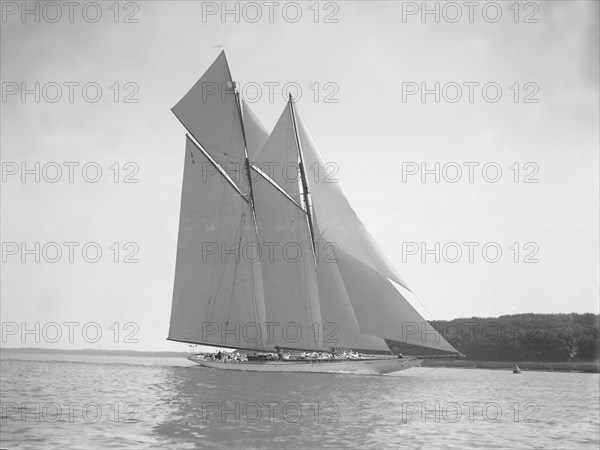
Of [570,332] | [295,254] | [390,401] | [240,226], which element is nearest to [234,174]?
A: [240,226]

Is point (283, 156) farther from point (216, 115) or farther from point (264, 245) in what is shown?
point (216, 115)

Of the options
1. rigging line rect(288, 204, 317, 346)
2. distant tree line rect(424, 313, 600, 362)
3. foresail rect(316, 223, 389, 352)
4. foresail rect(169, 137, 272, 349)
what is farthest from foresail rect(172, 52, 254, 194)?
distant tree line rect(424, 313, 600, 362)

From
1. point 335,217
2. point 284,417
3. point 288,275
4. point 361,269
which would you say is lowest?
point 284,417

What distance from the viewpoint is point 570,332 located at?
9112cm

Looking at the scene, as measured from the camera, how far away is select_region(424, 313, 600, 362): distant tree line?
90.4 meters

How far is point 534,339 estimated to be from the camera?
94.8 metres

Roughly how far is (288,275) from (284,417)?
2751 centimetres

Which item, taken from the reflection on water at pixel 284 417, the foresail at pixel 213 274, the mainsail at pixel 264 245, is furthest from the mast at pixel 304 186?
the reflection on water at pixel 284 417

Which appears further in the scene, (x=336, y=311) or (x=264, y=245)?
(x=264, y=245)

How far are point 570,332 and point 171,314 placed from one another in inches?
2360

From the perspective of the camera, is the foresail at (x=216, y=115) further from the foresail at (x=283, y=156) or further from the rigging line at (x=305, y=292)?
the rigging line at (x=305, y=292)

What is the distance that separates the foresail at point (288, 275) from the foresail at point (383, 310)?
3.98 m

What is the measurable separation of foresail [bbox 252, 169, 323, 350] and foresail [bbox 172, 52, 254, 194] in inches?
187

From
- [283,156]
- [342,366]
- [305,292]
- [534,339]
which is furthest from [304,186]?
[534,339]
